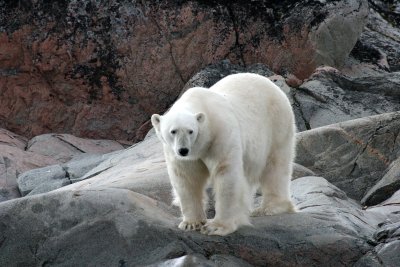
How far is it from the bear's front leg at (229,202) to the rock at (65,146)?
21.8ft

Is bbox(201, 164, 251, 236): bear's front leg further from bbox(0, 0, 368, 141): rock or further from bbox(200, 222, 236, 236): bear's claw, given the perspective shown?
bbox(0, 0, 368, 141): rock

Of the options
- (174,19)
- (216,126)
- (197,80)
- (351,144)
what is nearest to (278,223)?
(216,126)

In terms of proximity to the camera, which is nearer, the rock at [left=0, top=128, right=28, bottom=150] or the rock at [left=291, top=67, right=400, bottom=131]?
the rock at [left=291, top=67, right=400, bottom=131]

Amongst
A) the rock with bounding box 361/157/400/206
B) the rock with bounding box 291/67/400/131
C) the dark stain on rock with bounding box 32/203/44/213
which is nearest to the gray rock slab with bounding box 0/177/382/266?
the dark stain on rock with bounding box 32/203/44/213

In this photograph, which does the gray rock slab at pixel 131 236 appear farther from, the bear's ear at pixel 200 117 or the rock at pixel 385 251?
the bear's ear at pixel 200 117

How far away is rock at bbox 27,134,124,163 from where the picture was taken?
509 inches

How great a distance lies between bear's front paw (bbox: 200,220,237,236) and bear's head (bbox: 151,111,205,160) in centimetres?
58

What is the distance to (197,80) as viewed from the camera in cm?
1342

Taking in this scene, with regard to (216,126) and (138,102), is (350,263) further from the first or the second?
(138,102)

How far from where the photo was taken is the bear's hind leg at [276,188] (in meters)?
7.22

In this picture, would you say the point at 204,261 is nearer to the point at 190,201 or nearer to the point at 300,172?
the point at 190,201

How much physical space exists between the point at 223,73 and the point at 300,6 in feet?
6.99

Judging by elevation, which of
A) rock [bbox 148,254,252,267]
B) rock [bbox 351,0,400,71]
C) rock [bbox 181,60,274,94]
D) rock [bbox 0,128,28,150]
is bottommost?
rock [bbox 0,128,28,150]

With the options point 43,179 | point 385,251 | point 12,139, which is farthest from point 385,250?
point 12,139
